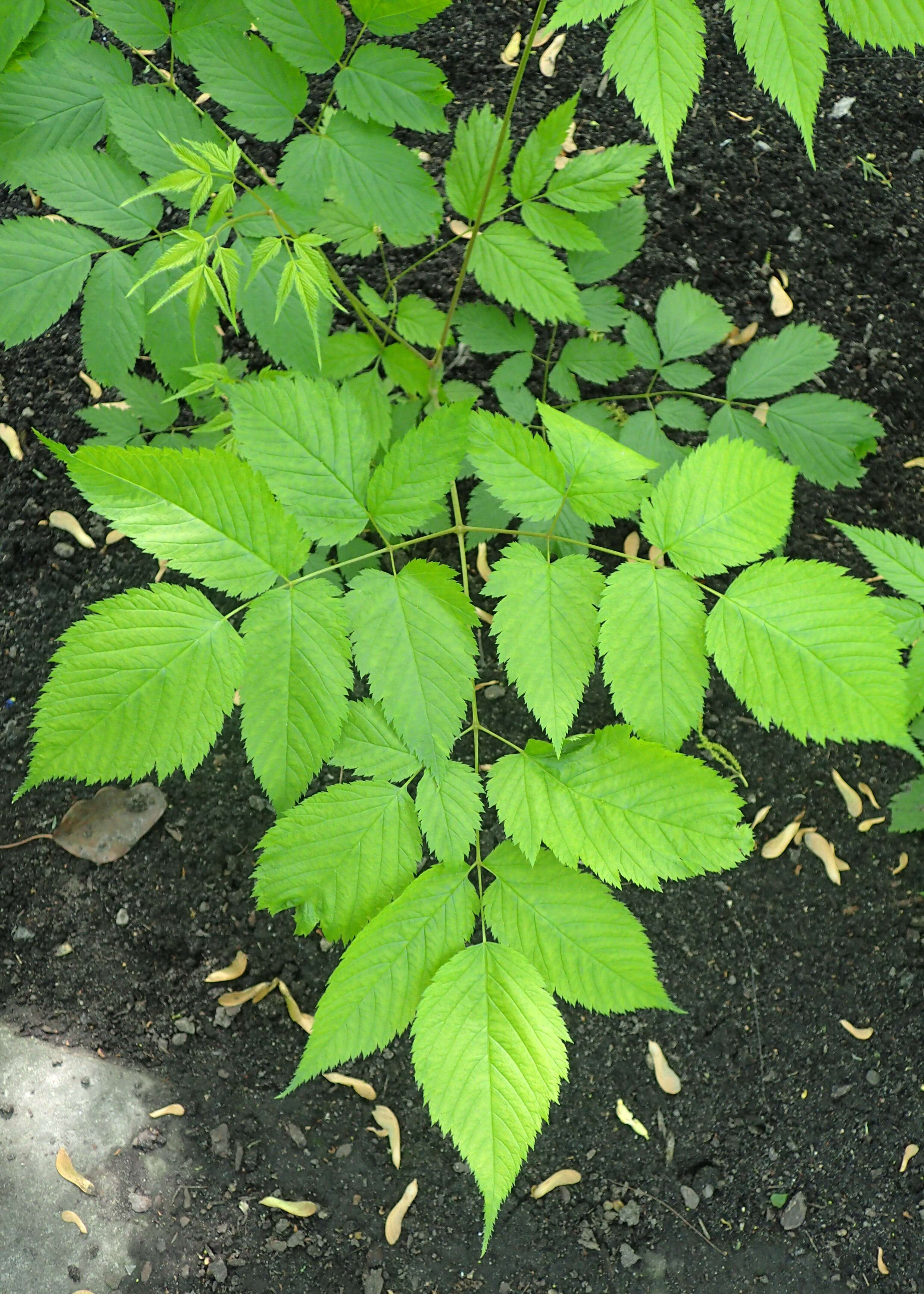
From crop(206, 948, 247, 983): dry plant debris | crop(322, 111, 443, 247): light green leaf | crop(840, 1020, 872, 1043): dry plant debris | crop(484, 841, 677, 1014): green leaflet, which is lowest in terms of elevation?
crop(206, 948, 247, 983): dry plant debris

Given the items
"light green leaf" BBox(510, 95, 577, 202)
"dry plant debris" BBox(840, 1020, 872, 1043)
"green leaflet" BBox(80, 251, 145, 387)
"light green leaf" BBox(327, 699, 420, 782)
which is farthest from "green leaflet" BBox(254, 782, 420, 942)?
"dry plant debris" BBox(840, 1020, 872, 1043)

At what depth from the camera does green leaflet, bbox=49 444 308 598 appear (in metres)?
1.17

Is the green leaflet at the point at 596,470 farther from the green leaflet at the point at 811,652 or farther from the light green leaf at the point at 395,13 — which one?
Answer: the light green leaf at the point at 395,13

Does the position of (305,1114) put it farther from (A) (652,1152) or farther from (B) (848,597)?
(B) (848,597)

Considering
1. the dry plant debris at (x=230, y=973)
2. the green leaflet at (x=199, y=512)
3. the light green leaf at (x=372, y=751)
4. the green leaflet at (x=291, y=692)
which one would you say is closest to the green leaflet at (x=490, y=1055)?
the light green leaf at (x=372, y=751)

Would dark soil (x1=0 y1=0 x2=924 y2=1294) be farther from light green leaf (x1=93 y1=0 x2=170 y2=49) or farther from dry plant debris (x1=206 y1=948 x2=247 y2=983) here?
light green leaf (x1=93 y1=0 x2=170 y2=49)

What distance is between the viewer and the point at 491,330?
6.69 feet

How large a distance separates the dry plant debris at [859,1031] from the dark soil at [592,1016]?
0.06 ft

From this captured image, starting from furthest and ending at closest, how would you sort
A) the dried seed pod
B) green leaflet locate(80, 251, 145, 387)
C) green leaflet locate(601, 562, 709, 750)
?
the dried seed pod
green leaflet locate(80, 251, 145, 387)
green leaflet locate(601, 562, 709, 750)

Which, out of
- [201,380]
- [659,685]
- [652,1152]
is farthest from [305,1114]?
[201,380]

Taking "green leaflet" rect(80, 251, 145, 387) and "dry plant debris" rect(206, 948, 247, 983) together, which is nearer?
"green leaflet" rect(80, 251, 145, 387)

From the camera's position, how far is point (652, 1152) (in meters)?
2.09

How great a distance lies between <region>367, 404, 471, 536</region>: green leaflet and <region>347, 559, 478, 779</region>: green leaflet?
9cm

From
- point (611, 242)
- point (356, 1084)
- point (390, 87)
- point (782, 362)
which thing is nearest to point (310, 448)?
point (390, 87)
